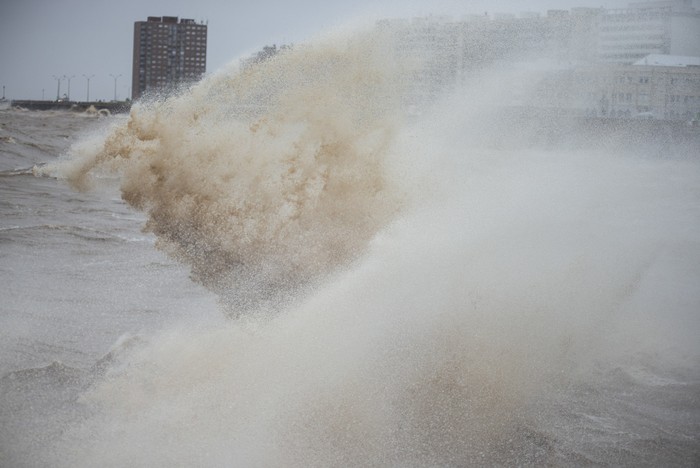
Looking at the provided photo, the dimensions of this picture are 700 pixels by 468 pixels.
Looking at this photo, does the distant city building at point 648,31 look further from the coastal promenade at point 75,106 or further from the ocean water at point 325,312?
the coastal promenade at point 75,106

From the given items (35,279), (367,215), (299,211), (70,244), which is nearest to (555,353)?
(367,215)

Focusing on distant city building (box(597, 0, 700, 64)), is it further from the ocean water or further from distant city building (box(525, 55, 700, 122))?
the ocean water

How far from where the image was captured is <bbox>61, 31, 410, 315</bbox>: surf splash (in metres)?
10.5

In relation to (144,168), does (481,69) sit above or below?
above

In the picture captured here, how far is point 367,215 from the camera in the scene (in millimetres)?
10719

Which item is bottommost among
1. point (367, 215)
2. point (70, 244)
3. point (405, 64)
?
point (70, 244)

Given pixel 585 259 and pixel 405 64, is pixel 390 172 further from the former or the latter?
pixel 585 259

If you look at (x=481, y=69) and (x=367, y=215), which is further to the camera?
(x=481, y=69)

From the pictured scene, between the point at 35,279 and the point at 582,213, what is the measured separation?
15.9m

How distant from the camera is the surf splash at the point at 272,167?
34.4 ft

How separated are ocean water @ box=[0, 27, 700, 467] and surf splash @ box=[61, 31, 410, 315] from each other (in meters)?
0.03

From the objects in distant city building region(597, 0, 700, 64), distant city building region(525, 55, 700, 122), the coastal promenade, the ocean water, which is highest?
distant city building region(597, 0, 700, 64)

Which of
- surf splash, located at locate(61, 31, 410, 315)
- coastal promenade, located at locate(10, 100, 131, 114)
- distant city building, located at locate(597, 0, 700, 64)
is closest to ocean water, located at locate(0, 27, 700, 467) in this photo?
surf splash, located at locate(61, 31, 410, 315)

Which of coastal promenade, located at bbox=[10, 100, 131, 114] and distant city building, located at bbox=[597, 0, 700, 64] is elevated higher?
distant city building, located at bbox=[597, 0, 700, 64]
